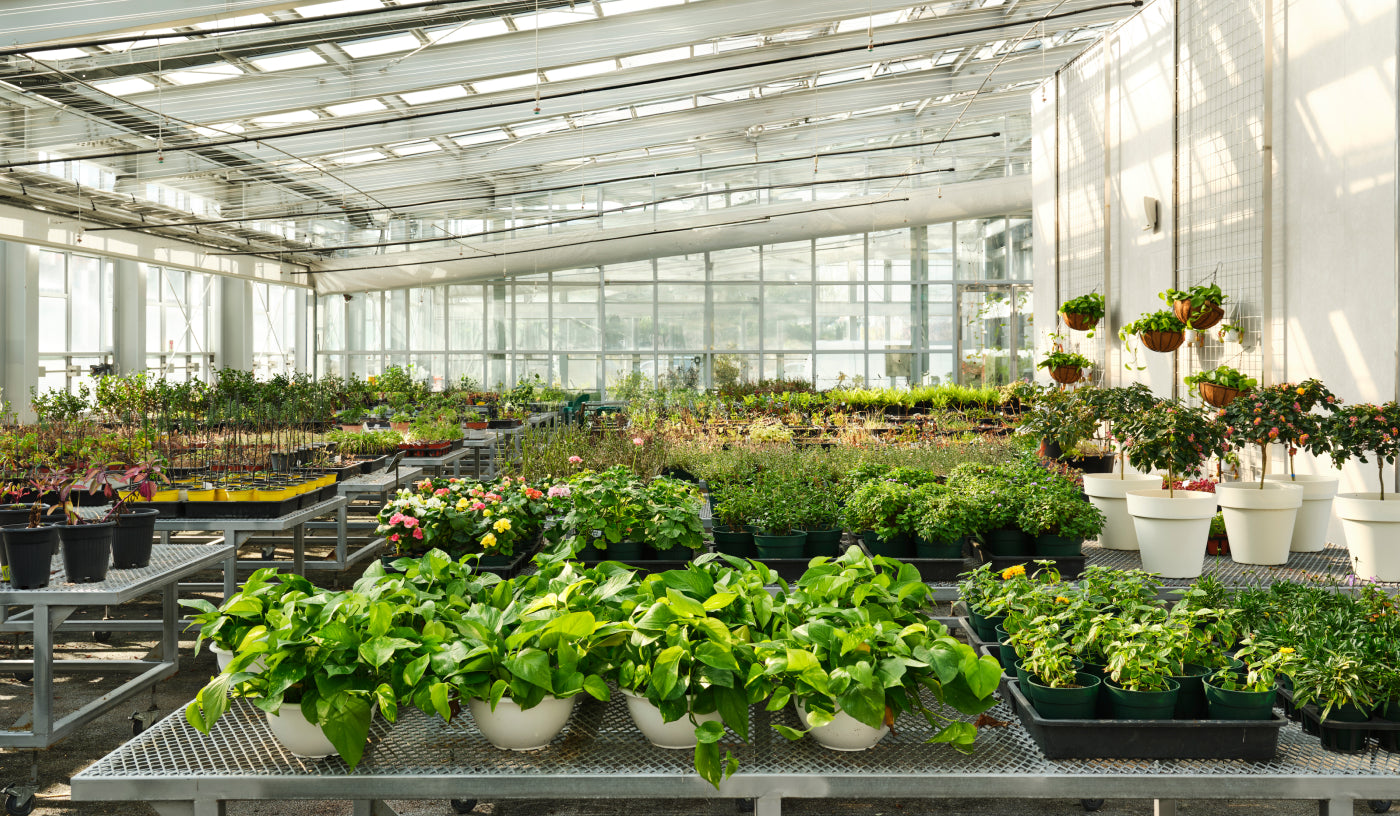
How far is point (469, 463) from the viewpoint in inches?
504

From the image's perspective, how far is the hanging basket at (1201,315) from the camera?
6375 millimetres

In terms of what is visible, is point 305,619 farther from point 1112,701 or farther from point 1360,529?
point 1360,529

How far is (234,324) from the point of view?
17.0m

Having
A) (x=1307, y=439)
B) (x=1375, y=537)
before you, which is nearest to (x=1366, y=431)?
(x=1307, y=439)

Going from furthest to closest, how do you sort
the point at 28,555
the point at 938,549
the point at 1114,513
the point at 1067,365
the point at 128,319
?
the point at 128,319
the point at 1067,365
the point at 1114,513
the point at 938,549
the point at 28,555

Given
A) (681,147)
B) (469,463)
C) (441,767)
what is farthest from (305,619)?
(681,147)

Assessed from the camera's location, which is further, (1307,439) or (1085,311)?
(1085,311)

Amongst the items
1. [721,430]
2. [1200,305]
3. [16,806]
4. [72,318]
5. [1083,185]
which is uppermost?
[1083,185]

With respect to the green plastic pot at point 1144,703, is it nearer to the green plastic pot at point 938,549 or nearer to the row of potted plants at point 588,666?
the row of potted plants at point 588,666

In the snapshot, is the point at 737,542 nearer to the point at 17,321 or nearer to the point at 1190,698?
the point at 1190,698

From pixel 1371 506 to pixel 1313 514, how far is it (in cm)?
62

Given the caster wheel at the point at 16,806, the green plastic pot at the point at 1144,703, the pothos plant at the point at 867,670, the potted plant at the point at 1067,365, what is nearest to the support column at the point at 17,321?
the caster wheel at the point at 16,806

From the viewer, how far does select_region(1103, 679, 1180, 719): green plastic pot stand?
69.9 inches

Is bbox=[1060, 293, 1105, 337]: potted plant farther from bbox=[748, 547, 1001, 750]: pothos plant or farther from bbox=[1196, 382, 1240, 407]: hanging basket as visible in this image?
bbox=[748, 547, 1001, 750]: pothos plant
